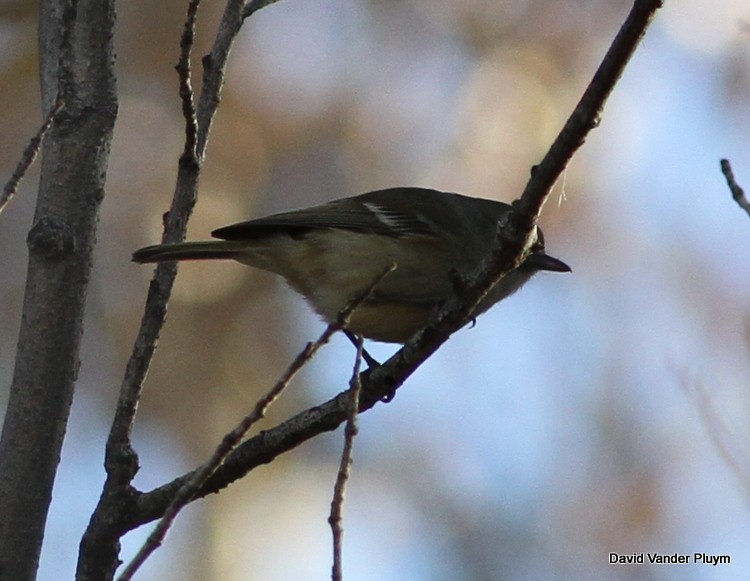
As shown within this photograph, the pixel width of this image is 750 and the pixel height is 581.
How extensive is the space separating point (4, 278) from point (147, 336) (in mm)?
4246

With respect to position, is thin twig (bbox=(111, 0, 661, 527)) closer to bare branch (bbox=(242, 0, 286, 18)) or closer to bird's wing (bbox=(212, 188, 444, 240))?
bare branch (bbox=(242, 0, 286, 18))

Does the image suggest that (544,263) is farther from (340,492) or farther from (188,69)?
(340,492)

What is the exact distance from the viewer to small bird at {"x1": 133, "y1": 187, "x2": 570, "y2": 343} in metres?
4.39

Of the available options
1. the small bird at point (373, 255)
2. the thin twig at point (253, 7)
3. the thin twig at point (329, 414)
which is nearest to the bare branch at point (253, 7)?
the thin twig at point (253, 7)

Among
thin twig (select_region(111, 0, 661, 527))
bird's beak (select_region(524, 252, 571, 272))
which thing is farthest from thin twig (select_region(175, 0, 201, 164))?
bird's beak (select_region(524, 252, 571, 272))

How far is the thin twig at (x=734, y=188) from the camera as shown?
2.38 meters

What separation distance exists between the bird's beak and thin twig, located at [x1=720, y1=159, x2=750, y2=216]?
229 cm

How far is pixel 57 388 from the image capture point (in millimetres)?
2904

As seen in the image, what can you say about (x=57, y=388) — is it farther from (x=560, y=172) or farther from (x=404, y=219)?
(x=404, y=219)

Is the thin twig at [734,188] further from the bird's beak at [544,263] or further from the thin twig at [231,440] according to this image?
the bird's beak at [544,263]

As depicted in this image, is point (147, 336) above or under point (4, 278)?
under

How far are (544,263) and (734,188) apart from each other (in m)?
2.46

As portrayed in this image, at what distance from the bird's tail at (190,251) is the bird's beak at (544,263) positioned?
1.23m

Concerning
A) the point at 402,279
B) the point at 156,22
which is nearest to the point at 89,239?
the point at 402,279
